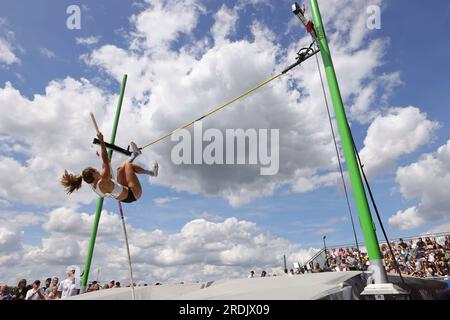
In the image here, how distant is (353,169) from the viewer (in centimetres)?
441

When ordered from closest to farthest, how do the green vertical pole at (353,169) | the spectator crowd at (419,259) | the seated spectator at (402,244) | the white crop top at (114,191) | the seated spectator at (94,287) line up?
the green vertical pole at (353,169), the white crop top at (114,191), the seated spectator at (94,287), the spectator crowd at (419,259), the seated spectator at (402,244)

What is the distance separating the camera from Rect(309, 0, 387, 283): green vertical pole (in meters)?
3.86

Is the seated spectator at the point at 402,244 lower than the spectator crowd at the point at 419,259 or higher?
higher

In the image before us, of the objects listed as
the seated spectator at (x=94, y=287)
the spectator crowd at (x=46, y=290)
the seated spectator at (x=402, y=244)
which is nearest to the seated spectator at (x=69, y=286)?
the spectator crowd at (x=46, y=290)

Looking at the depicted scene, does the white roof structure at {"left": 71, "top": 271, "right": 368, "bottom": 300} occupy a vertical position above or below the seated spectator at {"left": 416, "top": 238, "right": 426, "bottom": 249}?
below

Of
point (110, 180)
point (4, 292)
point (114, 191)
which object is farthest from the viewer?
point (4, 292)

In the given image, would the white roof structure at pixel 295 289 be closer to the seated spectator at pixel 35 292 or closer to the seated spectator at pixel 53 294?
the seated spectator at pixel 35 292

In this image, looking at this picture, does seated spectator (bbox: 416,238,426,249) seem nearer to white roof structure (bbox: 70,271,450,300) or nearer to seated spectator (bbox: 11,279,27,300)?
white roof structure (bbox: 70,271,450,300)

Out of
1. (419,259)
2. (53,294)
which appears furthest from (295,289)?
(419,259)

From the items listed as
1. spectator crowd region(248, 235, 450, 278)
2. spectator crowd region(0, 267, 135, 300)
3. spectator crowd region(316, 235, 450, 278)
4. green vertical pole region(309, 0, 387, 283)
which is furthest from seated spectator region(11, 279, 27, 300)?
spectator crowd region(316, 235, 450, 278)

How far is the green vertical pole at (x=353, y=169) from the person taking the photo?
386 cm

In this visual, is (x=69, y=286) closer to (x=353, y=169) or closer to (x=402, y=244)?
(x=353, y=169)

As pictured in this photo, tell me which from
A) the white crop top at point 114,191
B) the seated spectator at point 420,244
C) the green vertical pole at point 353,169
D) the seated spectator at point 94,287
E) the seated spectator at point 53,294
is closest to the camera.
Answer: the green vertical pole at point 353,169
